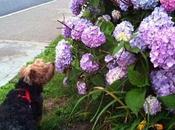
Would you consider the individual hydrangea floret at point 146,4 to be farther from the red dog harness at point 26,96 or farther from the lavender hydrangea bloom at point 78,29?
the red dog harness at point 26,96

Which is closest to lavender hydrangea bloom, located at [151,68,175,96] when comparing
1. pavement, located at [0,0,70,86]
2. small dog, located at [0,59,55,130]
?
small dog, located at [0,59,55,130]

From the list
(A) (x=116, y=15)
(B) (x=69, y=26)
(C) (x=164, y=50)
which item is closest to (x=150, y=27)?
(C) (x=164, y=50)

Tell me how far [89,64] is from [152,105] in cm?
72

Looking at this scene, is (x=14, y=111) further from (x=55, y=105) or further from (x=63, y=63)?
(x=55, y=105)

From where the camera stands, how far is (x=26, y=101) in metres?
4.93

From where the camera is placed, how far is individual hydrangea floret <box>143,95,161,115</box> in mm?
3809

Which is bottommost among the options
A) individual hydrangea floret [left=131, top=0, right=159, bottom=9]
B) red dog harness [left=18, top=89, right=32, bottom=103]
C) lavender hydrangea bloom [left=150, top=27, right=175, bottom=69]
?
red dog harness [left=18, top=89, right=32, bottom=103]

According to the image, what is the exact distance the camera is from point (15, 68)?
310 inches

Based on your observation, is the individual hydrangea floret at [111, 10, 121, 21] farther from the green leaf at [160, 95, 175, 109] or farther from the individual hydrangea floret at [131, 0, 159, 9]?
the green leaf at [160, 95, 175, 109]

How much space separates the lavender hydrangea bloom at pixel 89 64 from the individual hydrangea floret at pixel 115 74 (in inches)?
7.0

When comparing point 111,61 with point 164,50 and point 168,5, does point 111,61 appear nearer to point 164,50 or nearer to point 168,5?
point 168,5

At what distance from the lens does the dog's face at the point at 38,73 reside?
5.19 metres

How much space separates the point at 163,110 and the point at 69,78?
113 cm

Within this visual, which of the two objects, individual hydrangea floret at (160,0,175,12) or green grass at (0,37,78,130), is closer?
individual hydrangea floret at (160,0,175,12)
